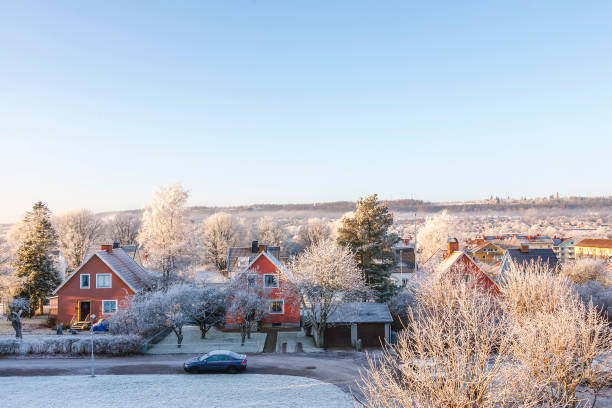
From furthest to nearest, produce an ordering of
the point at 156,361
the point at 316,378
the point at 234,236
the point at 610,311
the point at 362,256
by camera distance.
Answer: the point at 234,236 < the point at 362,256 < the point at 610,311 < the point at 156,361 < the point at 316,378

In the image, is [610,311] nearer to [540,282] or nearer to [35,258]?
[540,282]

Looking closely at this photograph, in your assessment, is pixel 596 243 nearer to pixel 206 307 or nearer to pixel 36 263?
pixel 206 307

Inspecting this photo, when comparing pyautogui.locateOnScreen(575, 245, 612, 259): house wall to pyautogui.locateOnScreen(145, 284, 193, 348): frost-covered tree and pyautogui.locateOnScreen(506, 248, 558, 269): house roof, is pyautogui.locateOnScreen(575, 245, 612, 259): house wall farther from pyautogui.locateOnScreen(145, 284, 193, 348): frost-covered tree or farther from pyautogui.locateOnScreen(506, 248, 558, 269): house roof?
pyautogui.locateOnScreen(145, 284, 193, 348): frost-covered tree

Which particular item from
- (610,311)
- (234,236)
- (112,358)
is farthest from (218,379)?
(234,236)

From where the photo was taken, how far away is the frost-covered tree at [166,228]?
59.3 m

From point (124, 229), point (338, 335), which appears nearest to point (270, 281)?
point (338, 335)

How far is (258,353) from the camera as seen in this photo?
31.2m

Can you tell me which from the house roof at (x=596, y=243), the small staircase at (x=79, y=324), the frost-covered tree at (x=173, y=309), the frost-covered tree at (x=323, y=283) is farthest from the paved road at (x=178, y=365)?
the house roof at (x=596, y=243)

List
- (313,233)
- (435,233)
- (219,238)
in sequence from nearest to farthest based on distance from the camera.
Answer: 1. (435,233)
2. (219,238)
3. (313,233)

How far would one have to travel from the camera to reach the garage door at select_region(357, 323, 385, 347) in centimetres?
3334

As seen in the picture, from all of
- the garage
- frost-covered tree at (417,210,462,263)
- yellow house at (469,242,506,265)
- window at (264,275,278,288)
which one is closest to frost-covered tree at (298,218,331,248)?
frost-covered tree at (417,210,462,263)

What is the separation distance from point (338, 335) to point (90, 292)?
79.5 ft

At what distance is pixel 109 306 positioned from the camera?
4053cm

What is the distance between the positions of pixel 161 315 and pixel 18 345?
10.1 m
